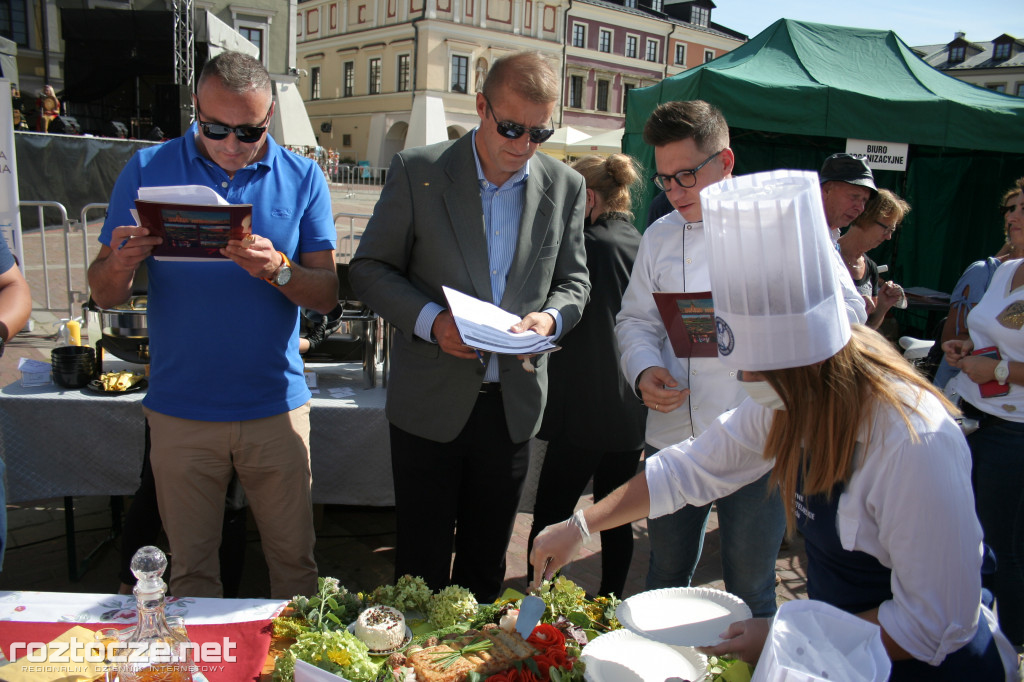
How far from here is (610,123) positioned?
160 ft

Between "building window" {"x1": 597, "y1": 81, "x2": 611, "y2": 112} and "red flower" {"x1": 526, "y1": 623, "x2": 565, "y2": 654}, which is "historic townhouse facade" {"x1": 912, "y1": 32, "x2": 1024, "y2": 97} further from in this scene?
"red flower" {"x1": 526, "y1": 623, "x2": 565, "y2": 654}

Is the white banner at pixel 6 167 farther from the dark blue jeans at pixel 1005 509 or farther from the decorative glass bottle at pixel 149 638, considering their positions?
the dark blue jeans at pixel 1005 509

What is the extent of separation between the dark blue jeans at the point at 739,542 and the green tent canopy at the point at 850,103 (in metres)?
4.56

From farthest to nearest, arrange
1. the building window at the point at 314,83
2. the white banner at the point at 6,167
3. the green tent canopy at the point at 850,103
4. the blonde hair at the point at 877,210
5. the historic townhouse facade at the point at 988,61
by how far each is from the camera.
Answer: the historic townhouse facade at the point at 988,61 → the building window at the point at 314,83 → the green tent canopy at the point at 850,103 → the white banner at the point at 6,167 → the blonde hair at the point at 877,210

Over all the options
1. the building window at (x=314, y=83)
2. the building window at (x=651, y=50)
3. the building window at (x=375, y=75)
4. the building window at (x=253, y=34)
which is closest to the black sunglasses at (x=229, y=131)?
the building window at (x=253, y=34)

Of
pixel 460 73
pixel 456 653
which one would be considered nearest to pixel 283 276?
pixel 456 653

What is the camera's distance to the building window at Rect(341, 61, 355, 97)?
155ft

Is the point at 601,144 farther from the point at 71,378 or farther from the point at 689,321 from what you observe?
the point at 689,321

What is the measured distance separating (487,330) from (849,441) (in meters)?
1.03

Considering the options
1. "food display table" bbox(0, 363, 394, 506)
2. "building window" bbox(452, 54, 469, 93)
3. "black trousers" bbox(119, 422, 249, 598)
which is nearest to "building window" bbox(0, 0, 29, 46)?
"building window" bbox(452, 54, 469, 93)

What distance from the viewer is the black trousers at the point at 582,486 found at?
303 cm

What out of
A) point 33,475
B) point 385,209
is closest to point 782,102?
point 385,209

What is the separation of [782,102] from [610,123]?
44.8 meters

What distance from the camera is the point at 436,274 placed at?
→ 7.73 feet
